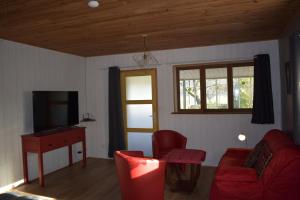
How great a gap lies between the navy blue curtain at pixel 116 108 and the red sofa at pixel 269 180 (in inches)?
119

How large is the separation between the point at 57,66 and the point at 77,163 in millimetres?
2071

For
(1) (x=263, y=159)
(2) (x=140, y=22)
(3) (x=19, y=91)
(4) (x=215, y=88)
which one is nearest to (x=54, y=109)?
(3) (x=19, y=91)

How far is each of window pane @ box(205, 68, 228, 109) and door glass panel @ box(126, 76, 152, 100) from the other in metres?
1.22

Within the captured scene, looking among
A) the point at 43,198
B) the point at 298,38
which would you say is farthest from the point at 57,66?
the point at 298,38

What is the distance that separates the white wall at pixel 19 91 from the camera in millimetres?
3938

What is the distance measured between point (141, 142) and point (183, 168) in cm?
161

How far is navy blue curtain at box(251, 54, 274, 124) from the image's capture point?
440 centimetres

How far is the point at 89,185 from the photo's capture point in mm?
4090

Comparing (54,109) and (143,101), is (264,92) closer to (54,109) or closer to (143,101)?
(143,101)

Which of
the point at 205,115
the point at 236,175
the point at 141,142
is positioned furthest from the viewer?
the point at 141,142

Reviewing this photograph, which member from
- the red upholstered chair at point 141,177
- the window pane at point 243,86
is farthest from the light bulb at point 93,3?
the window pane at point 243,86

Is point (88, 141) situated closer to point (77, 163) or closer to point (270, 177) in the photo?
point (77, 163)

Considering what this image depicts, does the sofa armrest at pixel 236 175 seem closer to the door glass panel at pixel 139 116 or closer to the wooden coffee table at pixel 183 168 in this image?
the wooden coffee table at pixel 183 168

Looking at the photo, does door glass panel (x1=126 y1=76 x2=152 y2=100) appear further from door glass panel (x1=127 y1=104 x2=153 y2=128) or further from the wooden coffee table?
the wooden coffee table
